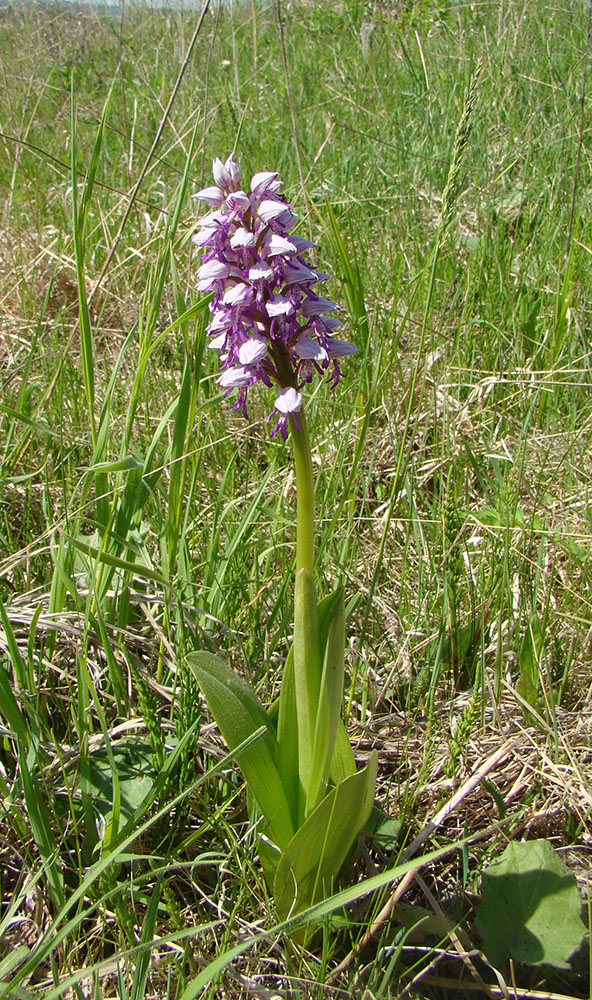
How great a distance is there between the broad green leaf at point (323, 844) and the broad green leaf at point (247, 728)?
0.07 metres

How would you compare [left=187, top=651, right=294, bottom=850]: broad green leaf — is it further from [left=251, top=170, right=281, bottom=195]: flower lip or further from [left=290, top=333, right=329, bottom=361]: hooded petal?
[left=251, top=170, right=281, bottom=195]: flower lip

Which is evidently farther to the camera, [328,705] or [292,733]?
[292,733]

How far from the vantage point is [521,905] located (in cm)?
139

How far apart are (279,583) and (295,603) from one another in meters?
0.88

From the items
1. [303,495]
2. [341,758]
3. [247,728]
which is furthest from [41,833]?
[303,495]

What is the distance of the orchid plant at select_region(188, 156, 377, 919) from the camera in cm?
122

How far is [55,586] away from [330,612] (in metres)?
0.77

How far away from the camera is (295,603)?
129cm

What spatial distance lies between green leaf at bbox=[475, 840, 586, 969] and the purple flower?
3.15 ft

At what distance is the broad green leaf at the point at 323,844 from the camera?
128cm

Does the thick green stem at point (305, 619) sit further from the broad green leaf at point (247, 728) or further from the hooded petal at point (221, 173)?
the hooded petal at point (221, 173)

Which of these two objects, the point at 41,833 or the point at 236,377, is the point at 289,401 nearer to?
the point at 236,377

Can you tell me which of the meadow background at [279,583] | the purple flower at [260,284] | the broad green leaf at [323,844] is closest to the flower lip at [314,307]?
the purple flower at [260,284]

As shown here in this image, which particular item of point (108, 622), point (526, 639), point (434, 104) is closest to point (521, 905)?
point (526, 639)
